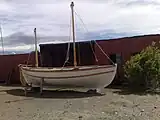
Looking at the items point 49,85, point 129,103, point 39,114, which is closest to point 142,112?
point 129,103

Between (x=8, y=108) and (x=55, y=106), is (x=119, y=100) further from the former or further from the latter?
(x=8, y=108)

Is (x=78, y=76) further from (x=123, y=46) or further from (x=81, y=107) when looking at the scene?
(x=123, y=46)

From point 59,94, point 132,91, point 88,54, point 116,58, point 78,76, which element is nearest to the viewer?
point 78,76

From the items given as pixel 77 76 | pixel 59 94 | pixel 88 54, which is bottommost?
pixel 59 94

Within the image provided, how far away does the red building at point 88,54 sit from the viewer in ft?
72.3

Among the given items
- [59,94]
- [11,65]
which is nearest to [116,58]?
[59,94]

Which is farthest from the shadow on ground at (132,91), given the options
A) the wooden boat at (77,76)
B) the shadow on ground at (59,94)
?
the shadow on ground at (59,94)

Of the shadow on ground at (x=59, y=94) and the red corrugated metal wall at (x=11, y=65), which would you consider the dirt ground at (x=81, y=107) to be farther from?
the red corrugated metal wall at (x=11, y=65)

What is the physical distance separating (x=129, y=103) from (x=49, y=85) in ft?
22.0

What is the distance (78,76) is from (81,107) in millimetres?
4573

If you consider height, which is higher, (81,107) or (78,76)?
(78,76)

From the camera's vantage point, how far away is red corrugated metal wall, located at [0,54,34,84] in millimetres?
26406

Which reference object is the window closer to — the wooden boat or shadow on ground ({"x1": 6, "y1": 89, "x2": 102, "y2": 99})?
the wooden boat

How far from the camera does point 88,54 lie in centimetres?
2394
